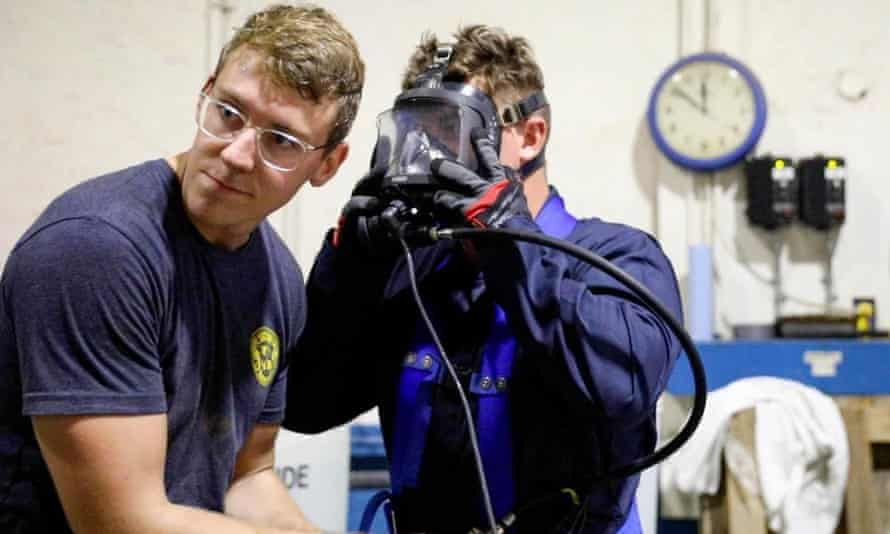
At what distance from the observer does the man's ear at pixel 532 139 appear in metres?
1.78

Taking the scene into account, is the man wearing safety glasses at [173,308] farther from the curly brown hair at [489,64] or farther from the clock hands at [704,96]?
the clock hands at [704,96]

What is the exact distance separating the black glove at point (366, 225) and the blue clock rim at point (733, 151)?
6.82ft

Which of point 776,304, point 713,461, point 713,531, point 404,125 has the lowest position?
point 713,531

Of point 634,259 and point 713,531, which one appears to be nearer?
point 634,259

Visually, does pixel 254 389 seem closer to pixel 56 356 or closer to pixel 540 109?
pixel 56 356

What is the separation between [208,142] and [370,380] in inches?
23.4

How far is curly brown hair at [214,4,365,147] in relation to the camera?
4.31 feet

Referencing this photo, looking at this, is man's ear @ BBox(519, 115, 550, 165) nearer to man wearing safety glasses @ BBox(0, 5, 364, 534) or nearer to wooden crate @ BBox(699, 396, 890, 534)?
man wearing safety glasses @ BBox(0, 5, 364, 534)

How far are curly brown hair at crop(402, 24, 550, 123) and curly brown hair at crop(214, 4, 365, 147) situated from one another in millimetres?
309

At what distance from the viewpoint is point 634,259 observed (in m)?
1.58

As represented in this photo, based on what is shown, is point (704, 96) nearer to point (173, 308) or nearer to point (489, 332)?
point (489, 332)

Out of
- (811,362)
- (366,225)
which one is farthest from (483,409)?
(811,362)

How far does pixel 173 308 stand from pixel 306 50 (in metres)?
0.38

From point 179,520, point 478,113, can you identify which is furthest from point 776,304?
point 179,520
